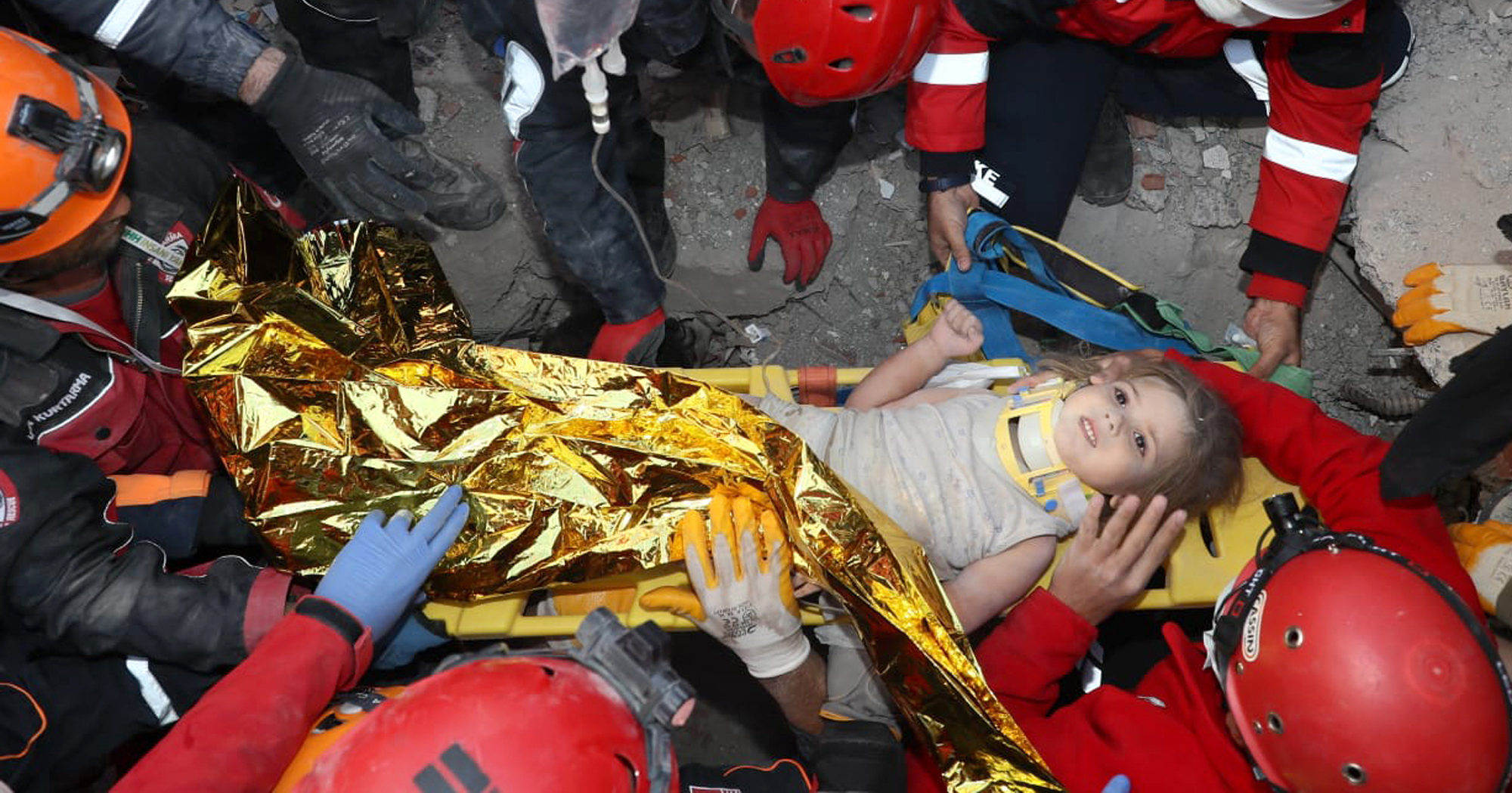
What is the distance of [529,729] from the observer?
4.82ft

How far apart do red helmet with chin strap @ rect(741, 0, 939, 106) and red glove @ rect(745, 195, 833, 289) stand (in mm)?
868

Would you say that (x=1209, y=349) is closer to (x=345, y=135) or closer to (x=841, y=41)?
(x=841, y=41)

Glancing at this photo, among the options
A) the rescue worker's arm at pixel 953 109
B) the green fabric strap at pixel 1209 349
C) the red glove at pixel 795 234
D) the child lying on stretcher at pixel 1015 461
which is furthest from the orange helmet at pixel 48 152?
the green fabric strap at pixel 1209 349

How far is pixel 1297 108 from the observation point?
2607 mm

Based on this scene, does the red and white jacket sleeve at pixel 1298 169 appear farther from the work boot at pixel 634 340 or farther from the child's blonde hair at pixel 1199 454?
the work boot at pixel 634 340

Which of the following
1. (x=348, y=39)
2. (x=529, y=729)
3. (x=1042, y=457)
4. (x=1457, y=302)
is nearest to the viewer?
(x=529, y=729)

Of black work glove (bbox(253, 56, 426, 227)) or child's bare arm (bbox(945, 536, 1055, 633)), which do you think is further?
black work glove (bbox(253, 56, 426, 227))

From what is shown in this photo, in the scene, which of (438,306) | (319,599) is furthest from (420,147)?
(319,599)

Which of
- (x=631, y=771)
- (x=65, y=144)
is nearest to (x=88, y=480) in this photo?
(x=65, y=144)

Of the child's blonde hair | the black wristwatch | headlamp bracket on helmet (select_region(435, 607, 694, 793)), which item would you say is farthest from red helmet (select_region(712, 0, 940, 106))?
headlamp bracket on helmet (select_region(435, 607, 694, 793))

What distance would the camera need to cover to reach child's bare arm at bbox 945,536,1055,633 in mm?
2244

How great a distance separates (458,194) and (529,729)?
2.21m

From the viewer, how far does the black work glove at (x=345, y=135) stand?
2555 mm

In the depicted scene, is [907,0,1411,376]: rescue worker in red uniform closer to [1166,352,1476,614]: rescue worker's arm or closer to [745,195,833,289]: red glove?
[1166,352,1476,614]: rescue worker's arm
